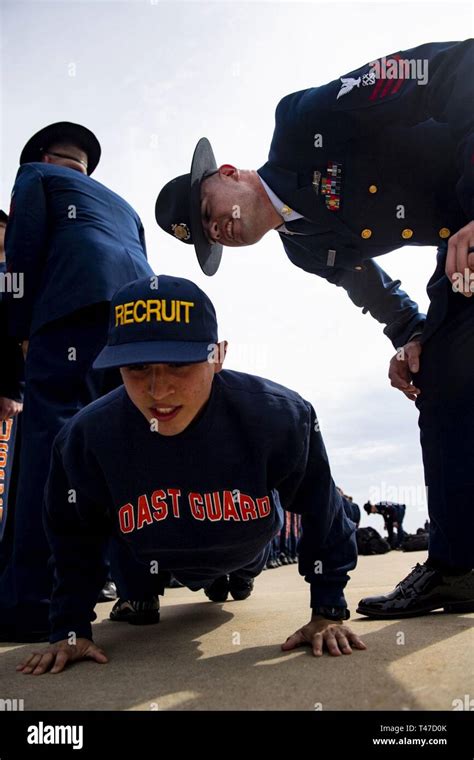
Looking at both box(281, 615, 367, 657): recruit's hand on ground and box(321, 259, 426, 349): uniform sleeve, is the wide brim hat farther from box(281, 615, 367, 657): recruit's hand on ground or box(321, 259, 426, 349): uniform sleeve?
box(281, 615, 367, 657): recruit's hand on ground

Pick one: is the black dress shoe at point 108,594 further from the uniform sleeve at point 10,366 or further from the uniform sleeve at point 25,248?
the uniform sleeve at point 25,248

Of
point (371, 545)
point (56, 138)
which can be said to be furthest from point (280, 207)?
point (371, 545)

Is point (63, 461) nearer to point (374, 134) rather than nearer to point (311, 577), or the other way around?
point (311, 577)

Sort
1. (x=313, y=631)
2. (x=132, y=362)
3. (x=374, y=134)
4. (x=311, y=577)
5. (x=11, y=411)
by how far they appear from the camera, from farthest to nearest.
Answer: (x=11, y=411)
(x=374, y=134)
(x=311, y=577)
(x=313, y=631)
(x=132, y=362)

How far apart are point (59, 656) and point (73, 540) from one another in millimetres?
323

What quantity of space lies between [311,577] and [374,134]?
154 cm

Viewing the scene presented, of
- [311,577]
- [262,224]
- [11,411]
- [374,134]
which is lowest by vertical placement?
[311,577]

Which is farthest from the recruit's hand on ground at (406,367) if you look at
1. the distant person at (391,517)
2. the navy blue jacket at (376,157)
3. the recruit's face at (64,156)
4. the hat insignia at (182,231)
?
the distant person at (391,517)

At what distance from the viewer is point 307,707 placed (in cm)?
126

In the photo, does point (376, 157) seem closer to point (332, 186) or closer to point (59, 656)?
point (332, 186)

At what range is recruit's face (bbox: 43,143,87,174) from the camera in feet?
9.63

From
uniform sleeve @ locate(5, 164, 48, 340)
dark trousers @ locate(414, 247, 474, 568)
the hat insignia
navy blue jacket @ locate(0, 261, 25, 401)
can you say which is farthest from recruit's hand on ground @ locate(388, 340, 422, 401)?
navy blue jacket @ locate(0, 261, 25, 401)
